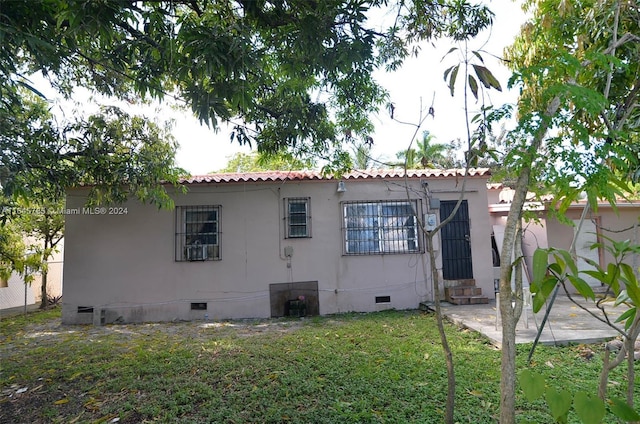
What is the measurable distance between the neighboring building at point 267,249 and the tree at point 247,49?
2.98 meters

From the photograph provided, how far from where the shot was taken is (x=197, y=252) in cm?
848

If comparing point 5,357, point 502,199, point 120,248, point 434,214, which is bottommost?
point 5,357

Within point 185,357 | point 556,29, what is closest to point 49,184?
point 185,357

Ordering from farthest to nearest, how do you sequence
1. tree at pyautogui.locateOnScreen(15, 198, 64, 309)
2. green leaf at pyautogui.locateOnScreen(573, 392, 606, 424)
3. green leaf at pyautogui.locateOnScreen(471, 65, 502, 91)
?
1. tree at pyautogui.locateOnScreen(15, 198, 64, 309)
2. green leaf at pyautogui.locateOnScreen(471, 65, 502, 91)
3. green leaf at pyautogui.locateOnScreen(573, 392, 606, 424)

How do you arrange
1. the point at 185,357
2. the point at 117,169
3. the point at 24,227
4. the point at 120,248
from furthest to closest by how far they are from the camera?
1. the point at 24,227
2. the point at 120,248
3. the point at 117,169
4. the point at 185,357

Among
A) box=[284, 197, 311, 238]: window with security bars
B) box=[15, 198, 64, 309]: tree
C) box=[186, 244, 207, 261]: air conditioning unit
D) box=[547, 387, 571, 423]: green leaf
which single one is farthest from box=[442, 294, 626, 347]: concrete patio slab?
box=[15, 198, 64, 309]: tree

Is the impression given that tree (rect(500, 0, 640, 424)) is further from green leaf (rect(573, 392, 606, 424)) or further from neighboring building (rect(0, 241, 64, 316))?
neighboring building (rect(0, 241, 64, 316))

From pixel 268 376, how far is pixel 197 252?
482 cm

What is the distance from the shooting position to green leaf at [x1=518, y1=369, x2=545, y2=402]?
1302 millimetres

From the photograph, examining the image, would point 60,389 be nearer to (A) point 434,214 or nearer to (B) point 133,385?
(B) point 133,385

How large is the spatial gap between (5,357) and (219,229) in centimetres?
414

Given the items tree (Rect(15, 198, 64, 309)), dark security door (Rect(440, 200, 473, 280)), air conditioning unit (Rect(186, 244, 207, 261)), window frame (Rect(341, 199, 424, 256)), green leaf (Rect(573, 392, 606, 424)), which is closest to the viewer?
green leaf (Rect(573, 392, 606, 424))

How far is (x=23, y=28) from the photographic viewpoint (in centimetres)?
325

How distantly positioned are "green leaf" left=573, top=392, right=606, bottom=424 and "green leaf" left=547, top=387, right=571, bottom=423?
33 millimetres
